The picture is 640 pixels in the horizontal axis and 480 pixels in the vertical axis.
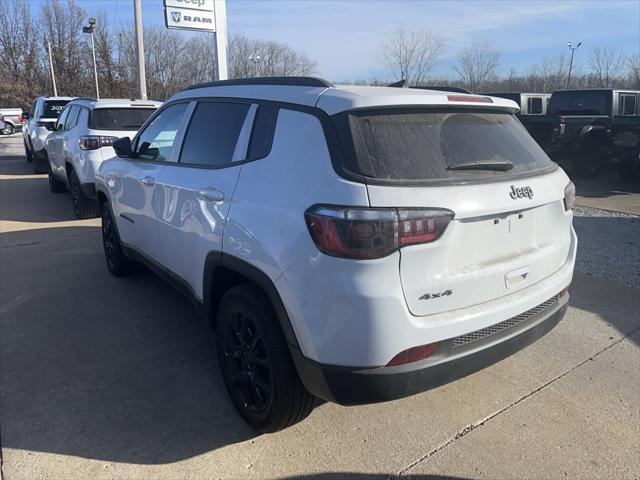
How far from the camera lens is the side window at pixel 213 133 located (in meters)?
2.99

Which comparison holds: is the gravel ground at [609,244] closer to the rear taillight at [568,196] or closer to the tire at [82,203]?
the rear taillight at [568,196]

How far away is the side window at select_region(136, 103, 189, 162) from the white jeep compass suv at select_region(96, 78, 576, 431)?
778 mm

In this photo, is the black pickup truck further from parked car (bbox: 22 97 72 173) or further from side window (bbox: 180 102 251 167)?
parked car (bbox: 22 97 72 173)

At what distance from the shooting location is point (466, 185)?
232cm

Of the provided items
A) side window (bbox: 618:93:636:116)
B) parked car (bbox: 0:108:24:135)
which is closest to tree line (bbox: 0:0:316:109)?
parked car (bbox: 0:108:24:135)

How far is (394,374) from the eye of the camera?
2209 mm

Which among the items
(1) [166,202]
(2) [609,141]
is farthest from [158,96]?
(1) [166,202]

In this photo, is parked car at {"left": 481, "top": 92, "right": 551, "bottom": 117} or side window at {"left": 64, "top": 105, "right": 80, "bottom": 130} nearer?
side window at {"left": 64, "top": 105, "right": 80, "bottom": 130}

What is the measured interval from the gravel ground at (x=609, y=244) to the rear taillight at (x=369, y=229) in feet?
12.6

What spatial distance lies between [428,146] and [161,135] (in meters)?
2.43

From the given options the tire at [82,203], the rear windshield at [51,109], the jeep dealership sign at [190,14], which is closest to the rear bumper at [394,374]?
the tire at [82,203]

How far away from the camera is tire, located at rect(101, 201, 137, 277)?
16.7ft

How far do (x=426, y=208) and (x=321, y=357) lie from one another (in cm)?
78

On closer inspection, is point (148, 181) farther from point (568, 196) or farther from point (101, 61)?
point (101, 61)
